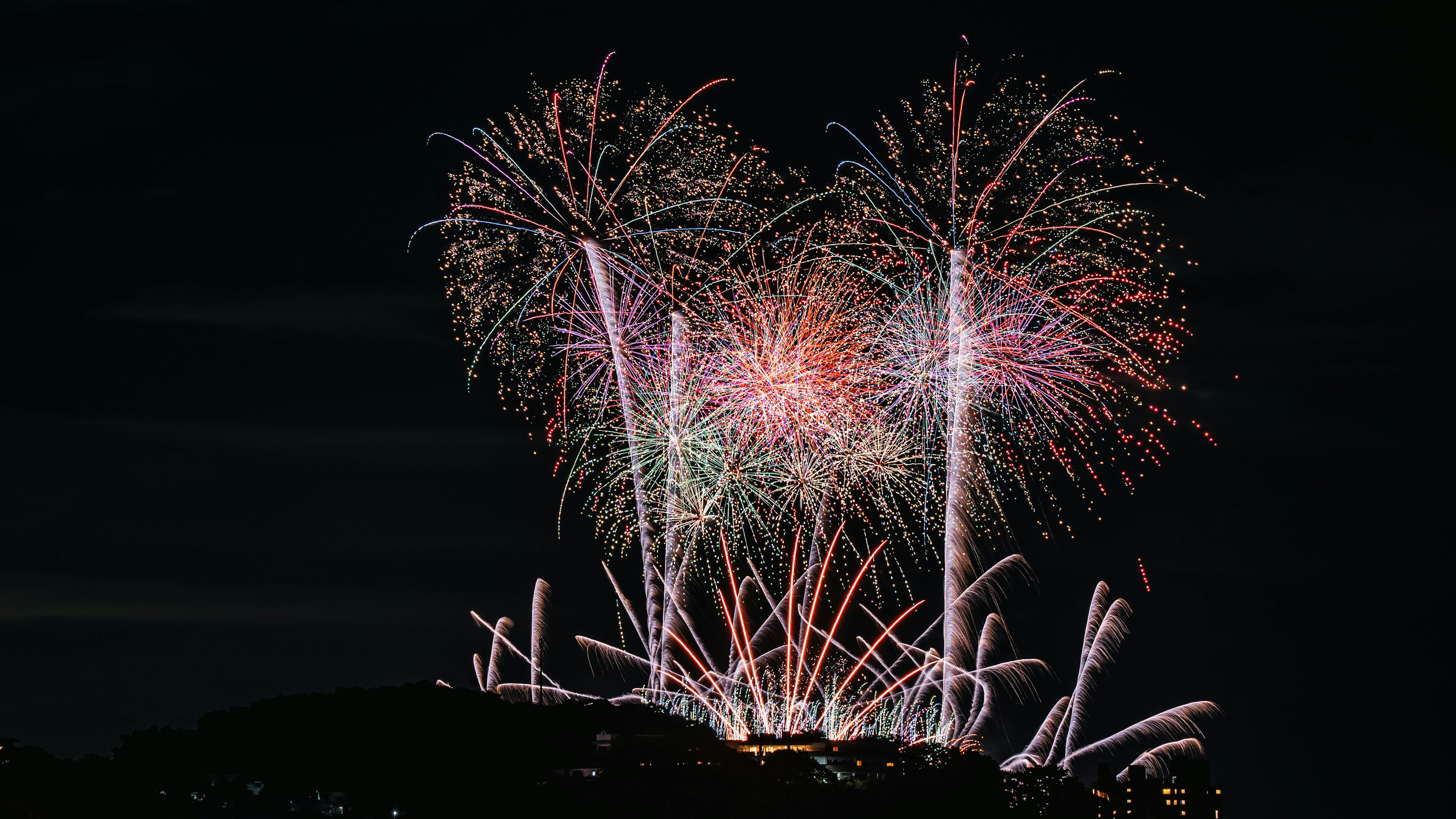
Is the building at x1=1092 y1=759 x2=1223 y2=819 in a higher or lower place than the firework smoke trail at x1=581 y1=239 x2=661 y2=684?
lower

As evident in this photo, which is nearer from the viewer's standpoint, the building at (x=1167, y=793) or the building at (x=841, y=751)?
the building at (x=841, y=751)

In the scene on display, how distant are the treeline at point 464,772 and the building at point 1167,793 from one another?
13904 mm

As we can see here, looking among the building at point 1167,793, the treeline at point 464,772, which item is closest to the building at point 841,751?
the treeline at point 464,772

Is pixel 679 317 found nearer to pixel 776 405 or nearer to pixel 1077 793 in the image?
pixel 776 405

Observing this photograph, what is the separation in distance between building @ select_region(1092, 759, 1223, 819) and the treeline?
13904mm

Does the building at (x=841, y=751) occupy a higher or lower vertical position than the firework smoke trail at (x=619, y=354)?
lower

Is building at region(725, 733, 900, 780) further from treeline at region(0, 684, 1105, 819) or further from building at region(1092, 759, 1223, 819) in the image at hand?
building at region(1092, 759, 1223, 819)

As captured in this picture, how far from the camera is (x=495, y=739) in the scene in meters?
84.9

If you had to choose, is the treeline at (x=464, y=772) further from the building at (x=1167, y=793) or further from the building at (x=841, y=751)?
the building at (x=1167, y=793)

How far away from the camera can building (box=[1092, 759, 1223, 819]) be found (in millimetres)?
99250

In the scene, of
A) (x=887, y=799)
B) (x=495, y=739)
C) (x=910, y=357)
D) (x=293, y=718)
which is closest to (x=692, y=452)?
(x=910, y=357)

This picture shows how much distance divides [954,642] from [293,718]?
52503 mm

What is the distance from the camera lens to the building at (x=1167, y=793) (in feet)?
326

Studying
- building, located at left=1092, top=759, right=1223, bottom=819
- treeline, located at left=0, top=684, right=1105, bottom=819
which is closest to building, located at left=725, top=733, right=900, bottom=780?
treeline, located at left=0, top=684, right=1105, bottom=819
